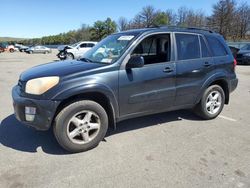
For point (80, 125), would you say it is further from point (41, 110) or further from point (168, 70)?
point (168, 70)

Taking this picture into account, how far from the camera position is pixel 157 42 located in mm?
4984

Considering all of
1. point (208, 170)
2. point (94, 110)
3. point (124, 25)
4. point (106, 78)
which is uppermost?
point (124, 25)

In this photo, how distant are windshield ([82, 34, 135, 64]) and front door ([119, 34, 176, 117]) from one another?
8.7 inches

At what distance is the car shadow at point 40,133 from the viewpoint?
4.20 m

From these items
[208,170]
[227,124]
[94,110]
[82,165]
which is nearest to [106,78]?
[94,110]

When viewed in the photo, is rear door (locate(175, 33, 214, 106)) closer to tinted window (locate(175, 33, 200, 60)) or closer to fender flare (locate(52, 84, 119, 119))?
tinted window (locate(175, 33, 200, 60))

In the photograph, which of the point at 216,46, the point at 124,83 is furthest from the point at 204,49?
the point at 124,83

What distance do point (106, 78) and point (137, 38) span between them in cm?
97

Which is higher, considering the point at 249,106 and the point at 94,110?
the point at 94,110

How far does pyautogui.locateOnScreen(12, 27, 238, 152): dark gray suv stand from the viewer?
381 centimetres

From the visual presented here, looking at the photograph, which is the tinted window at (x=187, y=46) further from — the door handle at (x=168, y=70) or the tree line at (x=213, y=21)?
the tree line at (x=213, y=21)

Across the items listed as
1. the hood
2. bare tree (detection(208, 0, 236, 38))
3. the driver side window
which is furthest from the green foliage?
the hood

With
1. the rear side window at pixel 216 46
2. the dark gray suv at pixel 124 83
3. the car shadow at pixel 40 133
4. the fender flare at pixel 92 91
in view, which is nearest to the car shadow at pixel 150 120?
the car shadow at pixel 40 133

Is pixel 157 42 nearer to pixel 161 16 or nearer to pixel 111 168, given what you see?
pixel 111 168
